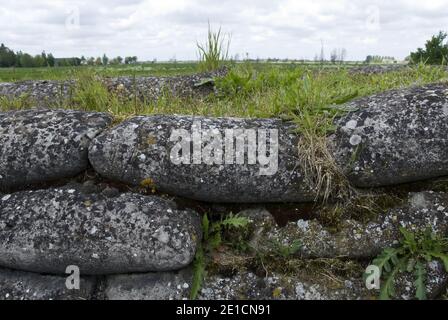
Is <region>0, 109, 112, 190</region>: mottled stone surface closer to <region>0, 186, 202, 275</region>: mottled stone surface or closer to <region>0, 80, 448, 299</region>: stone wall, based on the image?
<region>0, 80, 448, 299</region>: stone wall

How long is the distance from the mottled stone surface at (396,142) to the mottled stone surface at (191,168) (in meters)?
0.46

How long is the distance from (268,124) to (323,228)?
1.06 meters

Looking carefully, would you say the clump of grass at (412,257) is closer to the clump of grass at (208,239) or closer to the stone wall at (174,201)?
the stone wall at (174,201)

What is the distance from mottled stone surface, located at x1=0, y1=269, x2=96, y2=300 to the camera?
3.56 meters

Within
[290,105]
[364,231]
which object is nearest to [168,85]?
[290,105]

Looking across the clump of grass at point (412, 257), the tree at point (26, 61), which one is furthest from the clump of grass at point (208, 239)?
the tree at point (26, 61)

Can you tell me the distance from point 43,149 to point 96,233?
943mm

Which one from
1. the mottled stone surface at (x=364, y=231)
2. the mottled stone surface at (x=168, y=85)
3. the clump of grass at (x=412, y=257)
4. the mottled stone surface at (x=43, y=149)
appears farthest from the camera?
the mottled stone surface at (x=168, y=85)

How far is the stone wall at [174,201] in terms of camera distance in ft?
11.4

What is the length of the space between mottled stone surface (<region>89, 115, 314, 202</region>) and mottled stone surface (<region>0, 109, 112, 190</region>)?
0.17 meters

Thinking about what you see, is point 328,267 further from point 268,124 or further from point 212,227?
point 268,124

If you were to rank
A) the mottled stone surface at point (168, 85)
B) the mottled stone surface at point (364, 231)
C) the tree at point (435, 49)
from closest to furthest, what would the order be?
the mottled stone surface at point (364, 231) → the mottled stone surface at point (168, 85) → the tree at point (435, 49)

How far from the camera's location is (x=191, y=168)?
361cm

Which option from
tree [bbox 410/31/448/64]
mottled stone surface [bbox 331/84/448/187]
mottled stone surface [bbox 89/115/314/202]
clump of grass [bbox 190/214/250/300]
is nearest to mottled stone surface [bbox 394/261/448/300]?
mottled stone surface [bbox 331/84/448/187]
